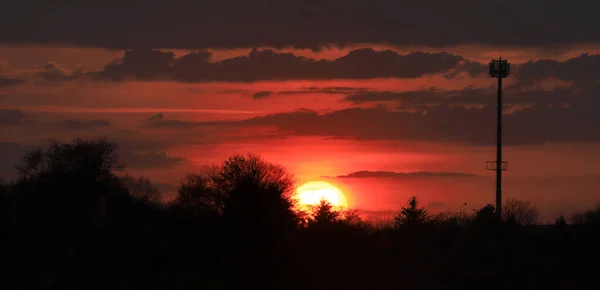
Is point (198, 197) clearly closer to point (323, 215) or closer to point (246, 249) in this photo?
point (323, 215)

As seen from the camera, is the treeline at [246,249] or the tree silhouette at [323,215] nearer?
the treeline at [246,249]

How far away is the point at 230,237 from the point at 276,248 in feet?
8.92

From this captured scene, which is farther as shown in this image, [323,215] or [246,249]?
[323,215]

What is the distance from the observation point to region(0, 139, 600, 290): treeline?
47.2 m

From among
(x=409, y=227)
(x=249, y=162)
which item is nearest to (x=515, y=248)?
(x=409, y=227)

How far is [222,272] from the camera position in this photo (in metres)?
52.2

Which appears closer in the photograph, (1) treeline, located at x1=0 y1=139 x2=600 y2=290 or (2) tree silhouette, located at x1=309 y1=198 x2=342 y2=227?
(1) treeline, located at x1=0 y1=139 x2=600 y2=290

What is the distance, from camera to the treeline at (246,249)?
155 feet

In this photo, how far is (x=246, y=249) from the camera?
45.8m

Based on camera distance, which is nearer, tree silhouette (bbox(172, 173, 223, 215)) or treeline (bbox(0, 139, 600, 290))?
treeline (bbox(0, 139, 600, 290))

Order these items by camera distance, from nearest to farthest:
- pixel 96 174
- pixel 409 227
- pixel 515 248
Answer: pixel 515 248 → pixel 409 227 → pixel 96 174

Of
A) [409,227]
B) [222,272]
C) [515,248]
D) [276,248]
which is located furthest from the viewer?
[409,227]

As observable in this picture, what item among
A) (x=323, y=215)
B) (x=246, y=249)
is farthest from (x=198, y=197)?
(x=246, y=249)

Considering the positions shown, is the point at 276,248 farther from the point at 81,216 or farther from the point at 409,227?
the point at 409,227
